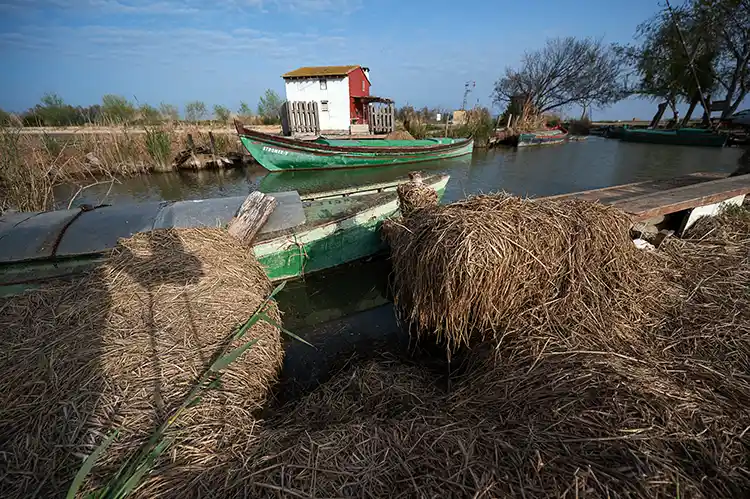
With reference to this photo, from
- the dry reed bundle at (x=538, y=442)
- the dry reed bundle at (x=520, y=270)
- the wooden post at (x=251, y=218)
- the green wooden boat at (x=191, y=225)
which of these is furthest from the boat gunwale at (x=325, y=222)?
the dry reed bundle at (x=538, y=442)

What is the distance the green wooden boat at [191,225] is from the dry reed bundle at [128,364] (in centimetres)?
83

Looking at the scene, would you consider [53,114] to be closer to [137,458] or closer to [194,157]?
[194,157]

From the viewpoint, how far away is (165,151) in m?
14.4

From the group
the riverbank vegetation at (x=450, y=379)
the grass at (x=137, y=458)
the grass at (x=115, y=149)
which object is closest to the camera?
the grass at (x=137, y=458)

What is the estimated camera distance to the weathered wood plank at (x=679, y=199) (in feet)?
12.8

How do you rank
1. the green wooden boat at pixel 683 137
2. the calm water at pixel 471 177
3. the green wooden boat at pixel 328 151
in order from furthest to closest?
1. the green wooden boat at pixel 683 137
2. the green wooden boat at pixel 328 151
3. the calm water at pixel 471 177

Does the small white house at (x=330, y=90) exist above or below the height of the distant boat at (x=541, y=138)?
above

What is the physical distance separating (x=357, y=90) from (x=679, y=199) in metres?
17.1

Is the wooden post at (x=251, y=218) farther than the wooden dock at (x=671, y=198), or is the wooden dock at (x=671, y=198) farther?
the wooden post at (x=251, y=218)

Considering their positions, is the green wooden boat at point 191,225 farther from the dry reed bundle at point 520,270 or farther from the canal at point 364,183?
the dry reed bundle at point 520,270

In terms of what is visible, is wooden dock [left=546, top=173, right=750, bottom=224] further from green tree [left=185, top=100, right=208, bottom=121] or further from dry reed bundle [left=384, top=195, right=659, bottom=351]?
green tree [left=185, top=100, right=208, bottom=121]

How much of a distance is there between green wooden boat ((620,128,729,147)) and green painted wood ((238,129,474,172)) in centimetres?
1845

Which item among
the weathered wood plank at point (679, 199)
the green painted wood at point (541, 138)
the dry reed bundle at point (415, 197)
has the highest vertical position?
the green painted wood at point (541, 138)

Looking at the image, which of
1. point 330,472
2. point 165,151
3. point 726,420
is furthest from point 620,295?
point 165,151
